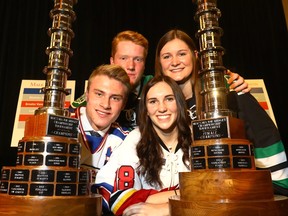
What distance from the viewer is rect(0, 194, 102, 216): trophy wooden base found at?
58 cm

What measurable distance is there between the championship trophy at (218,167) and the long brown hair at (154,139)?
1.56 ft

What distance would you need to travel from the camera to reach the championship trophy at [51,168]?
0.59m

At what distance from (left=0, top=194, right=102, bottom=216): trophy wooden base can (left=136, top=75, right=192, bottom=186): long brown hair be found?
509mm

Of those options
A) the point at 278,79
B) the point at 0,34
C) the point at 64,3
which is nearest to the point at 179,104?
the point at 64,3

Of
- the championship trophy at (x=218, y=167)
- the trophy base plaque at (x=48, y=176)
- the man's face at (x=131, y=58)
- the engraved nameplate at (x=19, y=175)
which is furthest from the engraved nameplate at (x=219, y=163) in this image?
the man's face at (x=131, y=58)

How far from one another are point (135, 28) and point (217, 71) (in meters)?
1.96

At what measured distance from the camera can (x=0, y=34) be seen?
2613mm

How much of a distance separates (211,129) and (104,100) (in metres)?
0.69

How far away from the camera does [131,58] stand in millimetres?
1717

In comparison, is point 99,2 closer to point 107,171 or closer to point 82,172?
point 107,171

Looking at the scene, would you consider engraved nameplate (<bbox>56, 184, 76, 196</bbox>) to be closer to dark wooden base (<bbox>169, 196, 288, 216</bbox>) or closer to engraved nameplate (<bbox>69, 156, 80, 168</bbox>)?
engraved nameplate (<bbox>69, 156, 80, 168</bbox>)

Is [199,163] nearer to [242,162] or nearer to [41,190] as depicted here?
[242,162]

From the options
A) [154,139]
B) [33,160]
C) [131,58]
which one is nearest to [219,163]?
[33,160]

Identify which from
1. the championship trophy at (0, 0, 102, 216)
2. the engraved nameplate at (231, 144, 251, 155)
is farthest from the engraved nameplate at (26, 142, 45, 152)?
the engraved nameplate at (231, 144, 251, 155)
